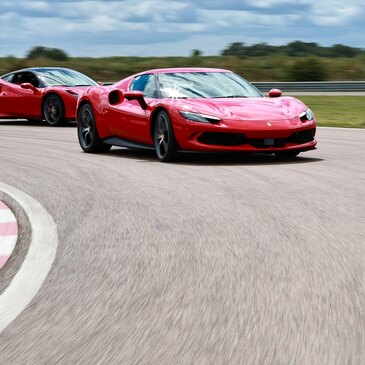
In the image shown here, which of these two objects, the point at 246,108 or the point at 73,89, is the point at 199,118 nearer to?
the point at 246,108

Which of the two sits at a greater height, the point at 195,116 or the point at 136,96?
the point at 136,96

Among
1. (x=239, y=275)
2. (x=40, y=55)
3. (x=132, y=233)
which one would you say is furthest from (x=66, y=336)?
(x=40, y=55)

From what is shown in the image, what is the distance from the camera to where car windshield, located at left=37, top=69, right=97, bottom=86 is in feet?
65.4

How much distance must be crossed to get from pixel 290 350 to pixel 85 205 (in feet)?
14.4

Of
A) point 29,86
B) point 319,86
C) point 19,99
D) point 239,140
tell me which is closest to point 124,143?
point 239,140

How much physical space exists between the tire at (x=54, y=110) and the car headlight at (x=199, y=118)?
28.4 feet

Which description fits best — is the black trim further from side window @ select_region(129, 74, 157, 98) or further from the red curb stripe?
the red curb stripe

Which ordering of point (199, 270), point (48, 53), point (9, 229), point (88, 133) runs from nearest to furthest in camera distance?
1. point (199, 270)
2. point (9, 229)
3. point (88, 133)
4. point (48, 53)

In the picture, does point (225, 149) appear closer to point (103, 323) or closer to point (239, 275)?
point (239, 275)

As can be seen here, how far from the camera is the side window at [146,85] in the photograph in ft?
39.0

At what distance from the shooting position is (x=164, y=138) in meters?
11.3

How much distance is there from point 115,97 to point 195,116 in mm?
1882

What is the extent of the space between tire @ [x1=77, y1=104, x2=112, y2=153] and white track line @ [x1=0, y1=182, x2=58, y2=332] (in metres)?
5.03

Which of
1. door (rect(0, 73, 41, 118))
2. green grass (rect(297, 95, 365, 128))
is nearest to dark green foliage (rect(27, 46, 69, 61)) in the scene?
green grass (rect(297, 95, 365, 128))
